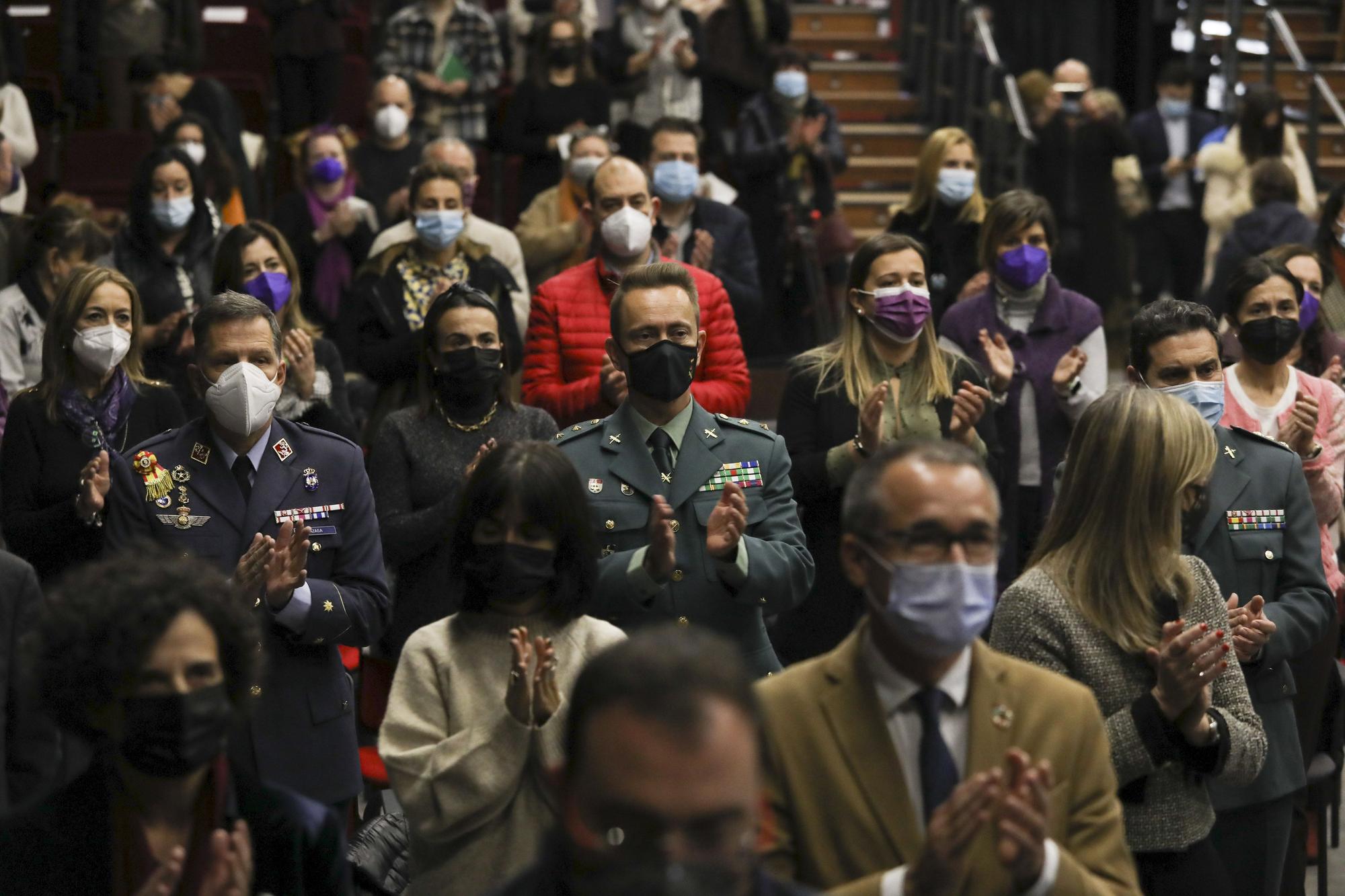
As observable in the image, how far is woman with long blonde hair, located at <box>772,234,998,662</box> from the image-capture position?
5.69m

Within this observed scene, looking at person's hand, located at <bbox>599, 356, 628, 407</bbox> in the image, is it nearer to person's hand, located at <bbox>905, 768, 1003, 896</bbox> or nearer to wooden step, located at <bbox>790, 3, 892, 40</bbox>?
person's hand, located at <bbox>905, 768, 1003, 896</bbox>

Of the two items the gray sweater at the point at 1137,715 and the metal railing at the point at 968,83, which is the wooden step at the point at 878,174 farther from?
the gray sweater at the point at 1137,715

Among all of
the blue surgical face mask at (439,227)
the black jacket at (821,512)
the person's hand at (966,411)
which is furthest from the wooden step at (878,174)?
the person's hand at (966,411)

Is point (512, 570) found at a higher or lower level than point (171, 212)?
lower

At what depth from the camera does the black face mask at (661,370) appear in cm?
474

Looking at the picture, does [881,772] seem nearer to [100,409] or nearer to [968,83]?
[100,409]

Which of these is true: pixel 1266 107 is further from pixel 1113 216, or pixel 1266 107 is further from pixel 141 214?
pixel 141 214

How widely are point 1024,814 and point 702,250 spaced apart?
16.0 ft

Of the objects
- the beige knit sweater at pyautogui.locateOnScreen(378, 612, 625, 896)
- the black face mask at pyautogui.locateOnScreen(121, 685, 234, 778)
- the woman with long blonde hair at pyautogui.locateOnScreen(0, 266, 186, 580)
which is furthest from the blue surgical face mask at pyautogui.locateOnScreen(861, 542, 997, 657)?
the woman with long blonde hair at pyautogui.locateOnScreen(0, 266, 186, 580)

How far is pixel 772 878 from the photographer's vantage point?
252 centimetres

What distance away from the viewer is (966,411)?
544cm

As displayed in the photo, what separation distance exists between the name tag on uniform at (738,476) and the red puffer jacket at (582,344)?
1242 millimetres

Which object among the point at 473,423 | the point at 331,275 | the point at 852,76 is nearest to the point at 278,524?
the point at 473,423

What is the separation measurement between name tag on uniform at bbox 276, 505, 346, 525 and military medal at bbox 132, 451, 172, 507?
265 millimetres
